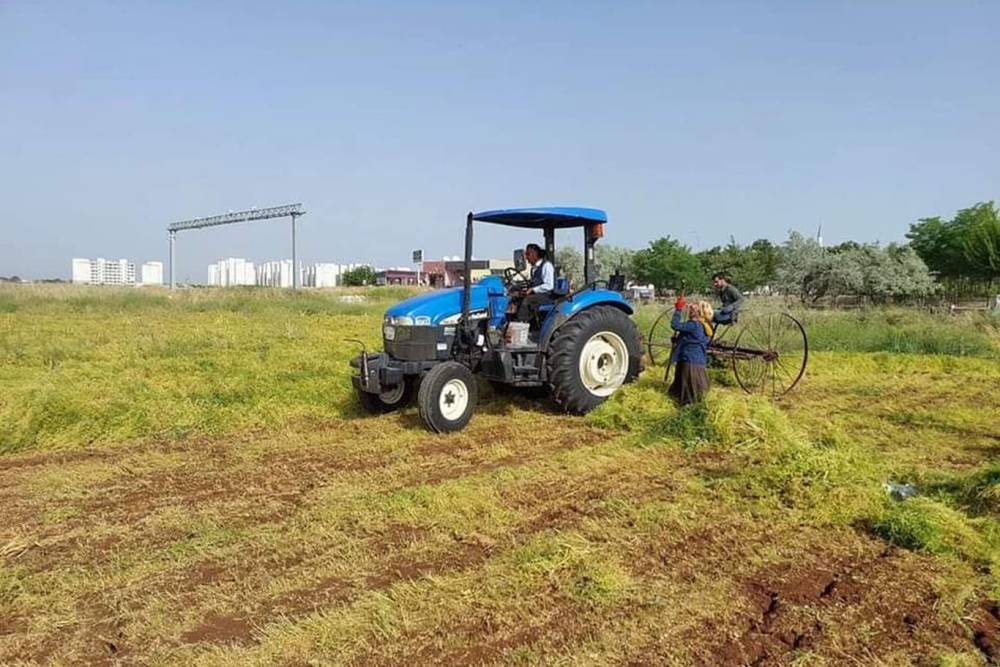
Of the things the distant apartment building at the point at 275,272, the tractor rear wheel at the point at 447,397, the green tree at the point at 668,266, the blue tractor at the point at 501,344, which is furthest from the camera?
the distant apartment building at the point at 275,272

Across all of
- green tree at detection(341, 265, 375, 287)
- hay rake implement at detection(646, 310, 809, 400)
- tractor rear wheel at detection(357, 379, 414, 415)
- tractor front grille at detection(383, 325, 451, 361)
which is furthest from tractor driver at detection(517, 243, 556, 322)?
green tree at detection(341, 265, 375, 287)

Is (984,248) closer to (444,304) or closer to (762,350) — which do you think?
(762,350)

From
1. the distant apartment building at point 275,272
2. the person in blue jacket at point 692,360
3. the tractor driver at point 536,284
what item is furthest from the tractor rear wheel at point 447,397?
the distant apartment building at point 275,272

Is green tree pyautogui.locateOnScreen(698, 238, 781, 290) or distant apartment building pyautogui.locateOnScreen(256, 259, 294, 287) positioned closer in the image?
green tree pyautogui.locateOnScreen(698, 238, 781, 290)

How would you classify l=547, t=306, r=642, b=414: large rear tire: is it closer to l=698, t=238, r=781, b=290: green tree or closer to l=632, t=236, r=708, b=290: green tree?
l=698, t=238, r=781, b=290: green tree

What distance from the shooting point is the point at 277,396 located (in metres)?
8.15

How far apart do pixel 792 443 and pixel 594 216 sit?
3351mm

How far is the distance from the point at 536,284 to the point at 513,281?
0.30 m

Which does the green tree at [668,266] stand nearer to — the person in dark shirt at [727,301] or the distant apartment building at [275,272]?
the person in dark shirt at [727,301]

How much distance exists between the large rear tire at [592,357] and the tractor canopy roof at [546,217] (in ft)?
3.19

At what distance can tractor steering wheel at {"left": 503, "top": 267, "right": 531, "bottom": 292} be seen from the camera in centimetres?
782

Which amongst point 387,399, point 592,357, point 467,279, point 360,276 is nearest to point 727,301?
point 592,357

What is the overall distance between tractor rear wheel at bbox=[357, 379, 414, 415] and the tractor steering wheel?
149 cm

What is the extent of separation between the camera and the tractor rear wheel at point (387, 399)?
7.47m
